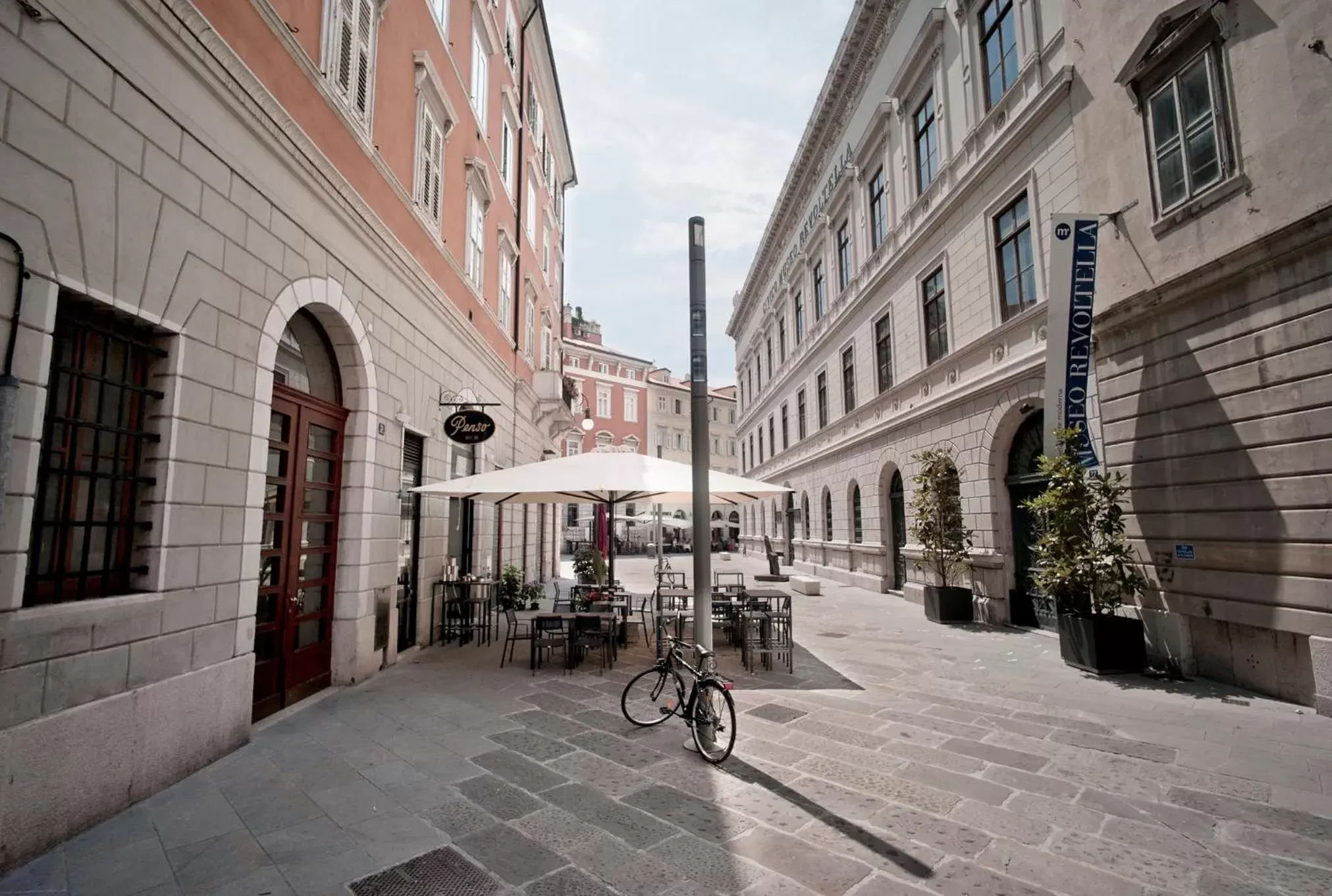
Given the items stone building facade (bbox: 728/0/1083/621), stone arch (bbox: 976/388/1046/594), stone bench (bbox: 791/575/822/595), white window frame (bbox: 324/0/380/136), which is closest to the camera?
white window frame (bbox: 324/0/380/136)

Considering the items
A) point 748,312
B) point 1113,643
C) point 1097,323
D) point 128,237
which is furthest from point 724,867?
point 748,312

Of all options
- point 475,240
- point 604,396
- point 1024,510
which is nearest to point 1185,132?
point 1024,510

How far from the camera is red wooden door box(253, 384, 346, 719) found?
228 inches

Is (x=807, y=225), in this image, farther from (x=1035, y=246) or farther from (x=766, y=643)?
(x=766, y=643)

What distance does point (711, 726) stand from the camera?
4789 mm

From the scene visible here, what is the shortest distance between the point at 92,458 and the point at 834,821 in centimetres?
493

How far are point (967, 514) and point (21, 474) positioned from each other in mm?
12333

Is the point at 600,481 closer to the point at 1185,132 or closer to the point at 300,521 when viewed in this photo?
the point at 300,521

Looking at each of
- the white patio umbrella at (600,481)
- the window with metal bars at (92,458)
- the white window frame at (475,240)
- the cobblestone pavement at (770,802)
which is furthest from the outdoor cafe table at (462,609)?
the window with metal bars at (92,458)

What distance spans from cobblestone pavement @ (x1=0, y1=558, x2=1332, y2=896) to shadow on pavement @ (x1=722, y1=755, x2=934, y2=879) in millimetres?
14

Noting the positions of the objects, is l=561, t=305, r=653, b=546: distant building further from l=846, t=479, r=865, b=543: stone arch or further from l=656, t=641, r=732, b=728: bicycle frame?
l=656, t=641, r=732, b=728: bicycle frame

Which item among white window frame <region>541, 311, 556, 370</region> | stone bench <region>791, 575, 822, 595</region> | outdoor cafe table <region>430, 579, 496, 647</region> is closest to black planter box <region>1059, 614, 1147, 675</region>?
outdoor cafe table <region>430, 579, 496, 647</region>

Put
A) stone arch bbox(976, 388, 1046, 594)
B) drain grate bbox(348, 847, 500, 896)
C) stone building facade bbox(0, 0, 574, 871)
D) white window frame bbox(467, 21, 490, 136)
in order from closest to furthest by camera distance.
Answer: drain grate bbox(348, 847, 500, 896)
stone building facade bbox(0, 0, 574, 871)
stone arch bbox(976, 388, 1046, 594)
white window frame bbox(467, 21, 490, 136)

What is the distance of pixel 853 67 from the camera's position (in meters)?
17.2
